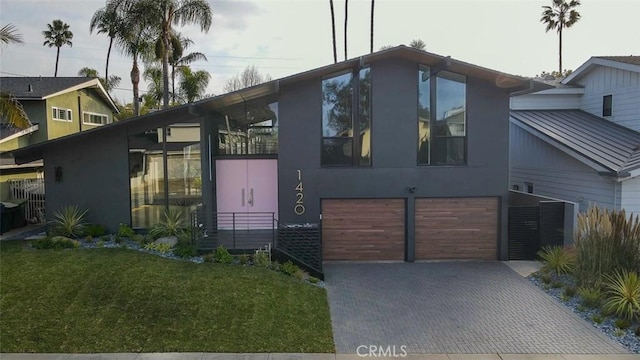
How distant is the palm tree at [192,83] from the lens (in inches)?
1201

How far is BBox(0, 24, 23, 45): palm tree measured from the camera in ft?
39.4

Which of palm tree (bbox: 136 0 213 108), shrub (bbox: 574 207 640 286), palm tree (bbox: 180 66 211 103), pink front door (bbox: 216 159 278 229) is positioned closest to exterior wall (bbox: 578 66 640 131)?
shrub (bbox: 574 207 640 286)

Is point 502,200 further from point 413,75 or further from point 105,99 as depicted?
point 105,99

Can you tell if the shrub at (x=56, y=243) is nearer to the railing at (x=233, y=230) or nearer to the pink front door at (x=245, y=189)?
the railing at (x=233, y=230)

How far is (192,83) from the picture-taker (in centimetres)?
3050

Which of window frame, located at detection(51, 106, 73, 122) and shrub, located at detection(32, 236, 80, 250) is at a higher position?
window frame, located at detection(51, 106, 73, 122)

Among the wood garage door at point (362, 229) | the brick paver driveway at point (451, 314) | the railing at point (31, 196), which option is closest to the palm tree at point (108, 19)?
the railing at point (31, 196)

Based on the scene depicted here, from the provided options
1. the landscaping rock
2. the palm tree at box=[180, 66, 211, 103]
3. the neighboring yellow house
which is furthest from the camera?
the palm tree at box=[180, 66, 211, 103]

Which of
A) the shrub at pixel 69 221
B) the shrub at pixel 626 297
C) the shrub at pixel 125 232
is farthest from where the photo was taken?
the shrub at pixel 125 232

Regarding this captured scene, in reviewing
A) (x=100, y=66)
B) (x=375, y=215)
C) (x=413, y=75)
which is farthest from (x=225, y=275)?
(x=100, y=66)

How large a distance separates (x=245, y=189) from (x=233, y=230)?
6.21 feet

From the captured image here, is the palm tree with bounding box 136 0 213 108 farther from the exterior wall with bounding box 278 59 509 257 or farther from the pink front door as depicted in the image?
the exterior wall with bounding box 278 59 509 257

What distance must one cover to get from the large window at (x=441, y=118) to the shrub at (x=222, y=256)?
6.02 m

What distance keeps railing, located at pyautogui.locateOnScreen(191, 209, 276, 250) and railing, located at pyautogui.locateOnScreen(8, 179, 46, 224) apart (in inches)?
280
